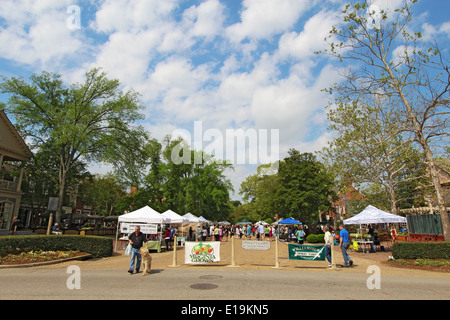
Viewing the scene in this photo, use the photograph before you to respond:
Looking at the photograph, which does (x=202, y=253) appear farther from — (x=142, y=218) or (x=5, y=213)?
(x=5, y=213)

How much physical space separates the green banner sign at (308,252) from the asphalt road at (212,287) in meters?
1.94

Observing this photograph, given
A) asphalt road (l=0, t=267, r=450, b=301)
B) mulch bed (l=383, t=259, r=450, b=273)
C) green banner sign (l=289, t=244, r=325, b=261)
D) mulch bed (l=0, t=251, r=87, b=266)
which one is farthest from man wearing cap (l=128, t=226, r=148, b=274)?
mulch bed (l=383, t=259, r=450, b=273)

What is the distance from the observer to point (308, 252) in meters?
11.7

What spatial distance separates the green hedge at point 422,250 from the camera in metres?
13.0

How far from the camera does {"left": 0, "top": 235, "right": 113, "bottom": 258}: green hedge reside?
13008mm

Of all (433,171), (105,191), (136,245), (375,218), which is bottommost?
(136,245)

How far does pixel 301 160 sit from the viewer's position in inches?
1582

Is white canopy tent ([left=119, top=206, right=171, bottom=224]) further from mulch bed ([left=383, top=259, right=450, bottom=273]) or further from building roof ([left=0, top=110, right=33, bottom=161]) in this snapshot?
building roof ([left=0, top=110, right=33, bottom=161])

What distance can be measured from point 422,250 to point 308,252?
6.22 meters

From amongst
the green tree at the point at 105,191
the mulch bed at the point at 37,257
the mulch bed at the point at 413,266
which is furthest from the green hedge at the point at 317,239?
the green tree at the point at 105,191

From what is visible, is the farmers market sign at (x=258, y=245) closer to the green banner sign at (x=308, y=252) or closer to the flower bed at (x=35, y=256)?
the green banner sign at (x=308, y=252)

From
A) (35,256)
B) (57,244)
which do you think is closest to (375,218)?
(57,244)
